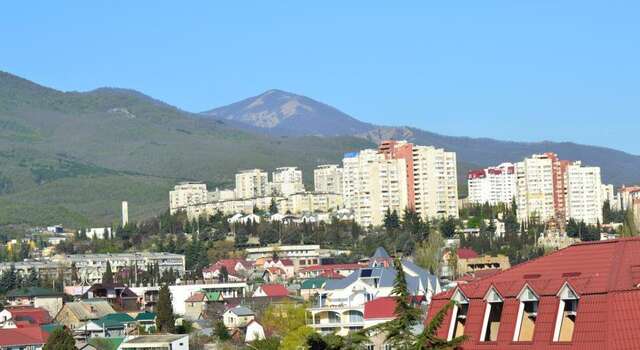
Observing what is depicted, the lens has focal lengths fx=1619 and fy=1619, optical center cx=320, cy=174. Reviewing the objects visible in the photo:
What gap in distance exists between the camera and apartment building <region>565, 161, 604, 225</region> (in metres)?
131

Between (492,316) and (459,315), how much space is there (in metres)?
0.49

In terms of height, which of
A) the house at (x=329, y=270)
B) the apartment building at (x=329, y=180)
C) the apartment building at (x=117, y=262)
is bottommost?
the house at (x=329, y=270)

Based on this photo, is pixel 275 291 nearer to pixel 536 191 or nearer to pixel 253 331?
pixel 253 331

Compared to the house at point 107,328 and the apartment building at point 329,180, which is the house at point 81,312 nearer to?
the house at point 107,328

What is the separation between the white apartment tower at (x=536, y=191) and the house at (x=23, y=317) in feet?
206

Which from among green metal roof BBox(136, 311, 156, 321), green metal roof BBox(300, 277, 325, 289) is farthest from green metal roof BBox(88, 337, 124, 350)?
green metal roof BBox(300, 277, 325, 289)

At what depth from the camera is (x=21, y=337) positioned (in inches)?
2227

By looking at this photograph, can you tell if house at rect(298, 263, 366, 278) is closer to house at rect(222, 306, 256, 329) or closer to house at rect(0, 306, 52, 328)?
house at rect(0, 306, 52, 328)

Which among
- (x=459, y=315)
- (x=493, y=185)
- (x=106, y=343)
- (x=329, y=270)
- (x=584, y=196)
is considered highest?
(x=493, y=185)

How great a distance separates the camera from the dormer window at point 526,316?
14273 millimetres

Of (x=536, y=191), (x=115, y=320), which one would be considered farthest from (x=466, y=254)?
(x=115, y=320)

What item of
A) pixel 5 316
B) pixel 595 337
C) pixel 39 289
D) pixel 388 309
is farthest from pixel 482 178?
pixel 595 337

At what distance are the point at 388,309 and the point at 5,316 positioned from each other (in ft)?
102

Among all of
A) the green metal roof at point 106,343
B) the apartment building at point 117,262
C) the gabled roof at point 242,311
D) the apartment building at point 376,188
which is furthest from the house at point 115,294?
the apartment building at point 376,188
